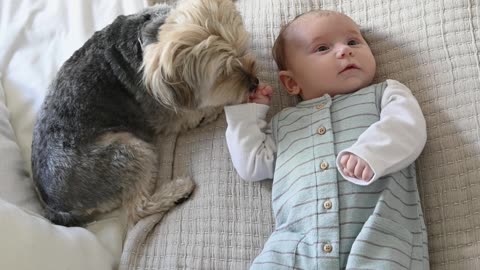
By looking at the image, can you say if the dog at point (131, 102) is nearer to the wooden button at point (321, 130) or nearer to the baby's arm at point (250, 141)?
the baby's arm at point (250, 141)

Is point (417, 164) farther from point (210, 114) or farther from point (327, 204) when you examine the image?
point (210, 114)

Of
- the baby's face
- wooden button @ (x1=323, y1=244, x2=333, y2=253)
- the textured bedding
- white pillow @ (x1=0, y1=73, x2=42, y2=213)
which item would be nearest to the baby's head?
the baby's face

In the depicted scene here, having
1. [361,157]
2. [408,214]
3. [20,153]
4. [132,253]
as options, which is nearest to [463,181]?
[408,214]

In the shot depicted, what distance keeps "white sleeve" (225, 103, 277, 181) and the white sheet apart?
462 millimetres

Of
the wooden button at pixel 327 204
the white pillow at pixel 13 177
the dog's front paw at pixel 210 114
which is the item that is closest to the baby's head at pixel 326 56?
the dog's front paw at pixel 210 114

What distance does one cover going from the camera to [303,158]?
153 centimetres

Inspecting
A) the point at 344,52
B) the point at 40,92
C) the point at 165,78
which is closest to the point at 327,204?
the point at 344,52

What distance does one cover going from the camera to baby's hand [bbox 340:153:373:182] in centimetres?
137

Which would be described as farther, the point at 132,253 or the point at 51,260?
the point at 132,253

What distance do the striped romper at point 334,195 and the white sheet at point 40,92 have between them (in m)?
0.51

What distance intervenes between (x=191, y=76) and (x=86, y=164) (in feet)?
1.45

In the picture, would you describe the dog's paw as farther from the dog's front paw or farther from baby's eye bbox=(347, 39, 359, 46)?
baby's eye bbox=(347, 39, 359, 46)

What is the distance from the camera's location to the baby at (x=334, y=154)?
4.50ft

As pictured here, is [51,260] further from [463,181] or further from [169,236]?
[463,181]
